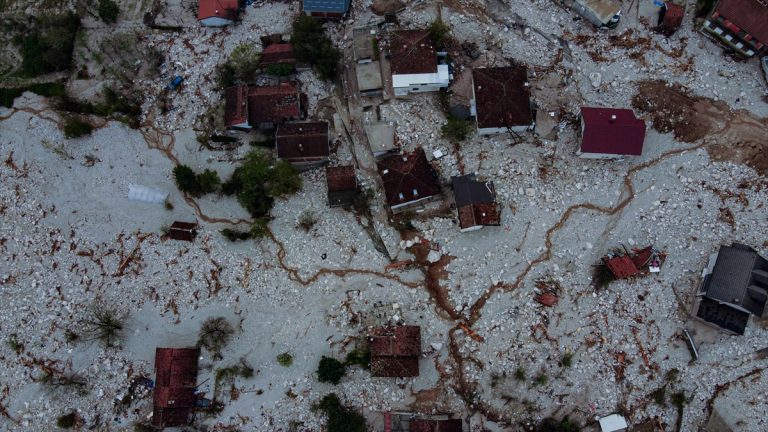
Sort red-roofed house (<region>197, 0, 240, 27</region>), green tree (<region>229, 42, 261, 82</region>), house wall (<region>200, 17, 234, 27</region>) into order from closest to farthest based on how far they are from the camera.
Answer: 1. green tree (<region>229, 42, 261, 82</region>)
2. red-roofed house (<region>197, 0, 240, 27</region>)
3. house wall (<region>200, 17, 234, 27</region>)

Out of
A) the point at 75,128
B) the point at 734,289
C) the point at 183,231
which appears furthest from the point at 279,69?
the point at 734,289

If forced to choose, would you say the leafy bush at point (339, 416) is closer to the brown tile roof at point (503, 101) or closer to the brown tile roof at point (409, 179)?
the brown tile roof at point (409, 179)

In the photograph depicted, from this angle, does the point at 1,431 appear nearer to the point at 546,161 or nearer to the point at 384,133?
the point at 384,133

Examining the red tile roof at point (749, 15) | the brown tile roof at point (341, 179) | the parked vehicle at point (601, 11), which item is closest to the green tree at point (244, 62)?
the brown tile roof at point (341, 179)

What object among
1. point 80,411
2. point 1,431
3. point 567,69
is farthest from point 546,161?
point 1,431

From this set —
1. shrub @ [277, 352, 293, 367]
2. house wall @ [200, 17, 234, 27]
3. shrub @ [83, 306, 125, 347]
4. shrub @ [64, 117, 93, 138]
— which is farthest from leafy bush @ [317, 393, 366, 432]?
house wall @ [200, 17, 234, 27]

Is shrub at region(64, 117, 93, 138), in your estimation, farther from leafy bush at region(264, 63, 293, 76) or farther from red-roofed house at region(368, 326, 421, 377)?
red-roofed house at region(368, 326, 421, 377)
